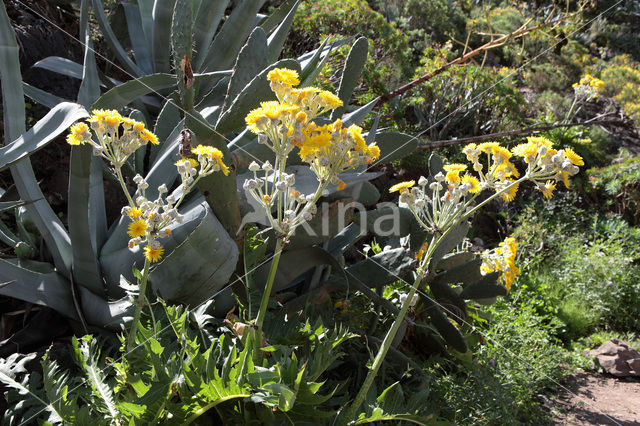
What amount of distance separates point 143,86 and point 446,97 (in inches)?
147

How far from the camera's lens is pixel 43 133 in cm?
155

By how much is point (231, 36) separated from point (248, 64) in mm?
970

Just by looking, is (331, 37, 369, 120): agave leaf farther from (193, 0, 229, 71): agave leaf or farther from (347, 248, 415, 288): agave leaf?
(193, 0, 229, 71): agave leaf

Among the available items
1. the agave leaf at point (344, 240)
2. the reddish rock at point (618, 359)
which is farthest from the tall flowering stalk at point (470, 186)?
the reddish rock at point (618, 359)

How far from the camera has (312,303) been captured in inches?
81.1

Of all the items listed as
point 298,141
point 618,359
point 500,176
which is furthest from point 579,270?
point 298,141

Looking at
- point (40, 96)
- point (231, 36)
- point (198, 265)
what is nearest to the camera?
point (198, 265)

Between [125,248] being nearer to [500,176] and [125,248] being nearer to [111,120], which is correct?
[111,120]

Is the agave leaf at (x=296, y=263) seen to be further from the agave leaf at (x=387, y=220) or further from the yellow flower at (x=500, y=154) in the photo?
the yellow flower at (x=500, y=154)

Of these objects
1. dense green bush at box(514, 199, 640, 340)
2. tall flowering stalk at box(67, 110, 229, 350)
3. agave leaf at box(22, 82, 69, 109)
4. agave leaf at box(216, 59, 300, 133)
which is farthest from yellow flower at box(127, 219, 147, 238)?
dense green bush at box(514, 199, 640, 340)

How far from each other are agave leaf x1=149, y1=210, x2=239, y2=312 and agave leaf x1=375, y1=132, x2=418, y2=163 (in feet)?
2.53

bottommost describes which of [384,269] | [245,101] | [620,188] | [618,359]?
[618,359]

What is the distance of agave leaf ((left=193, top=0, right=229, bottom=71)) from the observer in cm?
292

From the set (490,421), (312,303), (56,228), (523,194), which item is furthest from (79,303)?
(523,194)
